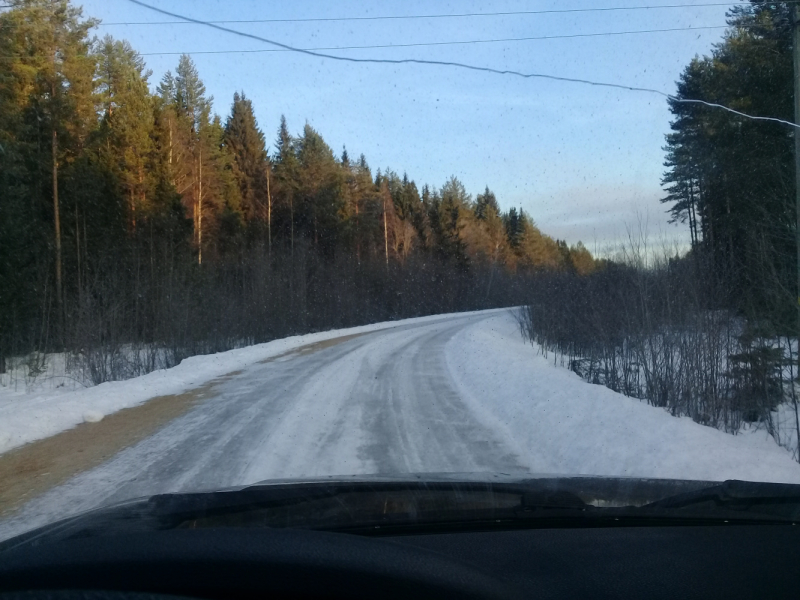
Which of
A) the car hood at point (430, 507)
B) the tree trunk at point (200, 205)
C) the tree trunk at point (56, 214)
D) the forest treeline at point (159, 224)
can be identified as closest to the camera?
the car hood at point (430, 507)

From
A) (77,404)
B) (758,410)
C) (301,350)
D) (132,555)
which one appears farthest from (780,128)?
(132,555)

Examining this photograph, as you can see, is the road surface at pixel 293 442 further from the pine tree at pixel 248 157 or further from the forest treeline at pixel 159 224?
the pine tree at pixel 248 157

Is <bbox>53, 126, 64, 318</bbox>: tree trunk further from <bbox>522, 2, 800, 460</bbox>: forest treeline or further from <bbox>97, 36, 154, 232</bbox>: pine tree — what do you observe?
<bbox>522, 2, 800, 460</bbox>: forest treeline

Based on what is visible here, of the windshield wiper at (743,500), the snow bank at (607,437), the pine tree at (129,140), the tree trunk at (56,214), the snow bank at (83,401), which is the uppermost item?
the pine tree at (129,140)

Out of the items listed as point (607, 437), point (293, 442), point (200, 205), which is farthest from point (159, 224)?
point (607, 437)

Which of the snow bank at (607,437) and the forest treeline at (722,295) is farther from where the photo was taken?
the forest treeline at (722,295)

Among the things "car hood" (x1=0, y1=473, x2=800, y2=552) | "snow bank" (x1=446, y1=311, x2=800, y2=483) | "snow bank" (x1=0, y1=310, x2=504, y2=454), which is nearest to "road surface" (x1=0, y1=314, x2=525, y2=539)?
"snow bank" (x1=446, y1=311, x2=800, y2=483)

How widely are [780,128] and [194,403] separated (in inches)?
790

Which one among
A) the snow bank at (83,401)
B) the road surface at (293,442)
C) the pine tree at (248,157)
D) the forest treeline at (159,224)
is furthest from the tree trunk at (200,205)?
the road surface at (293,442)

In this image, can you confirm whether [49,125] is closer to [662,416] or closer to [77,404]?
[77,404]

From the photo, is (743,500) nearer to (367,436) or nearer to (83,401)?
(367,436)

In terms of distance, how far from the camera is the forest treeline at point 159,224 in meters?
23.8

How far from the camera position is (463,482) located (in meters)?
4.33

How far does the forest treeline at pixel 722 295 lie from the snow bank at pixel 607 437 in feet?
3.70
